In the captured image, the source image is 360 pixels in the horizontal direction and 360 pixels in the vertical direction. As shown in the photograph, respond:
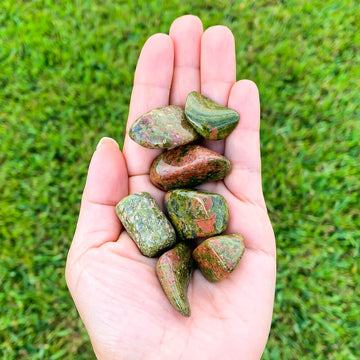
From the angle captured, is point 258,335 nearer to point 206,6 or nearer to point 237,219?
point 237,219

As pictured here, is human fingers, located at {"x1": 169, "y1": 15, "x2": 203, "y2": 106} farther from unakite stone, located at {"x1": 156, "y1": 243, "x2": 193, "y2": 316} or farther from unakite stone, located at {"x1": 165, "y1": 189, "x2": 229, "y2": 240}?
unakite stone, located at {"x1": 156, "y1": 243, "x2": 193, "y2": 316}

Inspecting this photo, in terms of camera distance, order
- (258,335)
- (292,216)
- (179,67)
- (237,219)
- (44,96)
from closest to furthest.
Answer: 1. (258,335)
2. (237,219)
3. (179,67)
4. (292,216)
5. (44,96)

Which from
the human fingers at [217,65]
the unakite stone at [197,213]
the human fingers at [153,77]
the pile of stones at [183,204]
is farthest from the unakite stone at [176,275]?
the human fingers at [217,65]

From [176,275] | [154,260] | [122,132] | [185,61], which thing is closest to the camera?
[176,275]

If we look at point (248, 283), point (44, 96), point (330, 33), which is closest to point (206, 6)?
point (330, 33)

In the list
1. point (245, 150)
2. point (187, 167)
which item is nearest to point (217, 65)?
point (245, 150)

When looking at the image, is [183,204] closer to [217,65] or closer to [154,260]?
[154,260]
